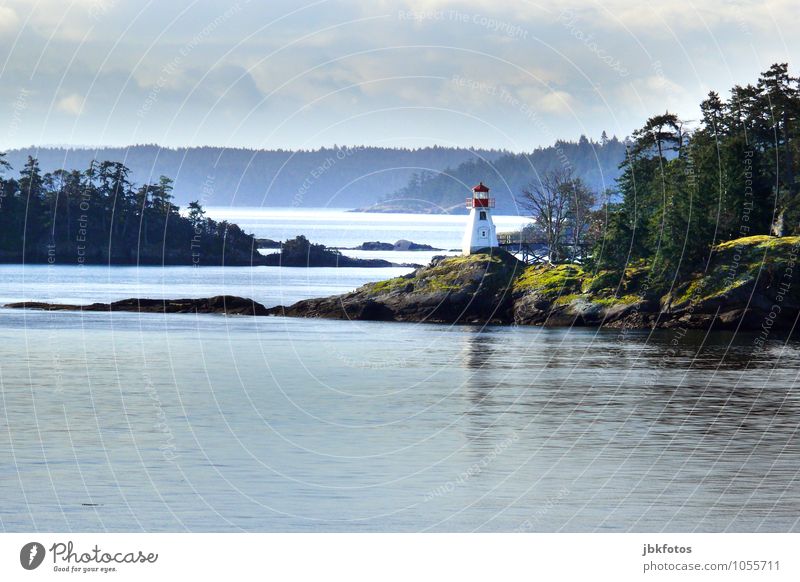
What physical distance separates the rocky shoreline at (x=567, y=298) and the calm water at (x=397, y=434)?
28.5 ft

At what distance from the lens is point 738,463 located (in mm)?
53344

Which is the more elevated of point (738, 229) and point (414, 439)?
point (738, 229)

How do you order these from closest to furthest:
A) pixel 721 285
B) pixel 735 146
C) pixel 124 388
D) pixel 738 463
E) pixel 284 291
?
pixel 738 463, pixel 124 388, pixel 721 285, pixel 735 146, pixel 284 291

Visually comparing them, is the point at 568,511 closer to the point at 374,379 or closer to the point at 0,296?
the point at 374,379

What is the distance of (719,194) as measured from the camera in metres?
129

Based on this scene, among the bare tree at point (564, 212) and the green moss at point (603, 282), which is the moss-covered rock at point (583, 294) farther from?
the bare tree at point (564, 212)

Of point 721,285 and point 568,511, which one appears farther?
point 721,285

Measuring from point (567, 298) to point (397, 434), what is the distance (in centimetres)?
6760

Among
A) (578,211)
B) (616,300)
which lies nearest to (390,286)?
(616,300)

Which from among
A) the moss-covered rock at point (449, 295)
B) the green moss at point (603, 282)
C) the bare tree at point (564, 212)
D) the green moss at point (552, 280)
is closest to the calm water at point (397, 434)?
the green moss at point (603, 282)

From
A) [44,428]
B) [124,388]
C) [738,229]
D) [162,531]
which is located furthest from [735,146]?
[162,531]

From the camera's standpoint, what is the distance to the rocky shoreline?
117 meters

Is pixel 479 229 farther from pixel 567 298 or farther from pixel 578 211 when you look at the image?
pixel 578 211

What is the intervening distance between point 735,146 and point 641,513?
297 ft
